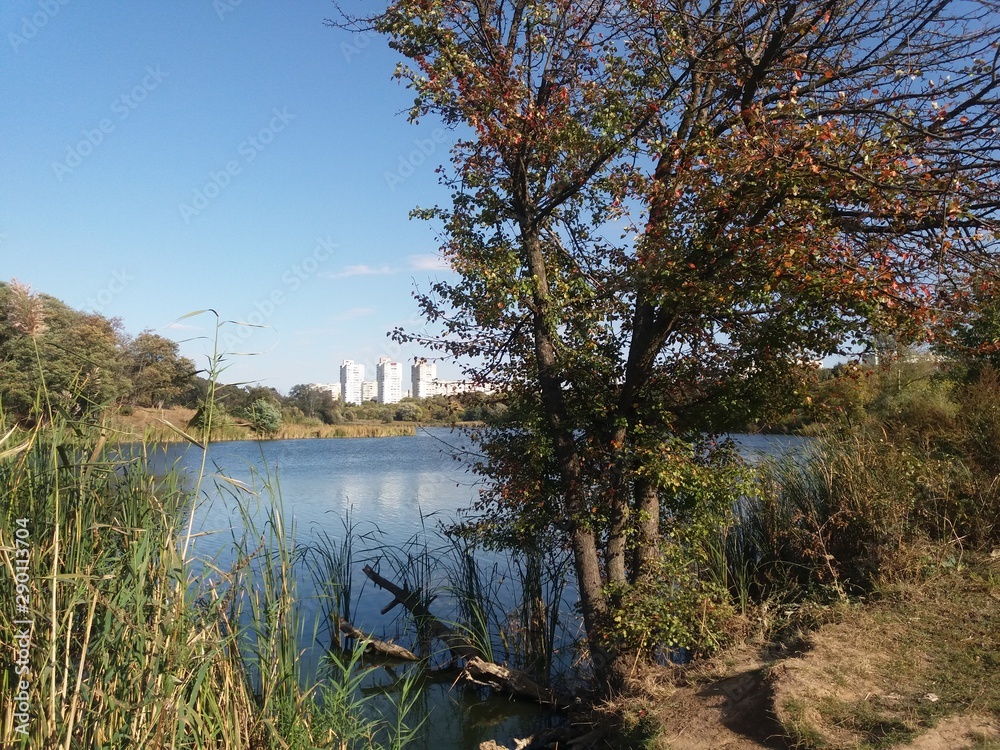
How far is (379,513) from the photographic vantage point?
1405 cm

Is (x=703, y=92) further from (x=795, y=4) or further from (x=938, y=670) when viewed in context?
(x=938, y=670)

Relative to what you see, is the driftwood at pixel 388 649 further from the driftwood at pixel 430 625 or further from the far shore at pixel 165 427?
the far shore at pixel 165 427

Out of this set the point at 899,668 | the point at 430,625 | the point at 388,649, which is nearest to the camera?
the point at 899,668

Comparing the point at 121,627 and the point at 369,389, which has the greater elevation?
the point at 369,389

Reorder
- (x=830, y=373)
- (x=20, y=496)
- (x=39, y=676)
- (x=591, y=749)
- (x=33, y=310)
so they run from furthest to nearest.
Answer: (x=830, y=373), (x=591, y=749), (x=33, y=310), (x=20, y=496), (x=39, y=676)

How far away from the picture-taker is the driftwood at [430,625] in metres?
6.88

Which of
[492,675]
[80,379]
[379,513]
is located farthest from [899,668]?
[379,513]

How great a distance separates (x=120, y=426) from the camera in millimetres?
4238

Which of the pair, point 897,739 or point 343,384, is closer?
point 897,739

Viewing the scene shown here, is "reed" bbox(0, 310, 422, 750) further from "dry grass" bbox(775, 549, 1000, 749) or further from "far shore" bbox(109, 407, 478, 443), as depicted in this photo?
"dry grass" bbox(775, 549, 1000, 749)

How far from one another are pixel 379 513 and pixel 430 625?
6846 millimetres

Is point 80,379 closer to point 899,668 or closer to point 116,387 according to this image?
point 116,387

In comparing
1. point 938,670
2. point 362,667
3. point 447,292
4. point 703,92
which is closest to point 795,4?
point 703,92

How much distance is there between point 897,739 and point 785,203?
3330mm
